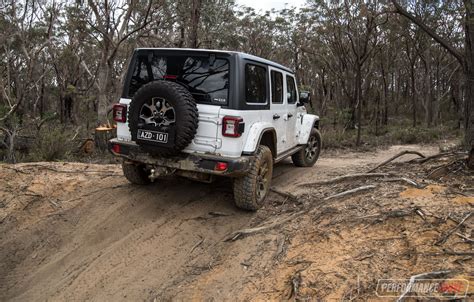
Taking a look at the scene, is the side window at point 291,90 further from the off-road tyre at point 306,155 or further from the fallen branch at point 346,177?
the fallen branch at point 346,177

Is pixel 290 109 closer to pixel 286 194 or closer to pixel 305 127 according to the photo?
pixel 305 127

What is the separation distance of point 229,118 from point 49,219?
2820mm

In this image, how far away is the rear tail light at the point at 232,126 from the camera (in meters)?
4.27

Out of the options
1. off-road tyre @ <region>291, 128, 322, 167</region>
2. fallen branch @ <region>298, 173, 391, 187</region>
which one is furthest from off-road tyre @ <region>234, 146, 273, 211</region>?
off-road tyre @ <region>291, 128, 322, 167</region>

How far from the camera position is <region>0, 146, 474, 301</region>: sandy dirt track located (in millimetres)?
3150

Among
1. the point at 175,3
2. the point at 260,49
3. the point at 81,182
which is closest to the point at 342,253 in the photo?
the point at 81,182

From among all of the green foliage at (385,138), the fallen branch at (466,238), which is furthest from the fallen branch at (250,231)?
the green foliage at (385,138)

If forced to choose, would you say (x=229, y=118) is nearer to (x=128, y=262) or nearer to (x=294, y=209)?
(x=294, y=209)

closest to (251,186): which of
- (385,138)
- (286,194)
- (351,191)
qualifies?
(286,194)

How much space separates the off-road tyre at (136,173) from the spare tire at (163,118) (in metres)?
0.98

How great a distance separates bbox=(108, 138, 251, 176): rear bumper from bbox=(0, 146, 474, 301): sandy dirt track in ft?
2.42

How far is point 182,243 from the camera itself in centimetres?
426

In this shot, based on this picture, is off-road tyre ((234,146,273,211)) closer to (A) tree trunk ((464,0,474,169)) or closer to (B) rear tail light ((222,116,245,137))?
(B) rear tail light ((222,116,245,137))

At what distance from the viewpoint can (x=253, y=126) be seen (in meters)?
4.63
